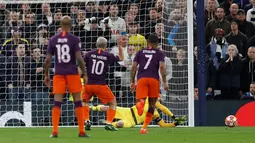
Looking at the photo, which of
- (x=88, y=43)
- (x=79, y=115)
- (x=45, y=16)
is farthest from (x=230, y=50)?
(x=79, y=115)

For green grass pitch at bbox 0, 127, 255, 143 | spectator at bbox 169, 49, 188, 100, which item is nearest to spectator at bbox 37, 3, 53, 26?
spectator at bbox 169, 49, 188, 100

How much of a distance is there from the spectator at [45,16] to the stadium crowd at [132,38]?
3 cm

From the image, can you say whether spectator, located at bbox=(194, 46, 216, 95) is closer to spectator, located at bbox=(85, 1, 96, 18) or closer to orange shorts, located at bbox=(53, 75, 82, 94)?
spectator, located at bbox=(85, 1, 96, 18)

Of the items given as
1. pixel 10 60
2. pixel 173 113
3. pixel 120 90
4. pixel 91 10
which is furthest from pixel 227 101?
pixel 10 60

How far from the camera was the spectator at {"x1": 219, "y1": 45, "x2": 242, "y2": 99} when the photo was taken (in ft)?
70.8

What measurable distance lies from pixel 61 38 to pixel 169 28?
680 cm

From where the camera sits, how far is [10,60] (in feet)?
73.4

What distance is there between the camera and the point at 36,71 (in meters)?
22.2

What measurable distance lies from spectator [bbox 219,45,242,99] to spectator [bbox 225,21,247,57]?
36 centimetres

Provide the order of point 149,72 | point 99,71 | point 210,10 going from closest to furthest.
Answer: point 149,72 < point 99,71 < point 210,10

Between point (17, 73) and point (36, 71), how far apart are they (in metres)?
0.60

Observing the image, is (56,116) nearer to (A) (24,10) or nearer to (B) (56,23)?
(B) (56,23)

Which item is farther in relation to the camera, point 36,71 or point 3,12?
point 3,12

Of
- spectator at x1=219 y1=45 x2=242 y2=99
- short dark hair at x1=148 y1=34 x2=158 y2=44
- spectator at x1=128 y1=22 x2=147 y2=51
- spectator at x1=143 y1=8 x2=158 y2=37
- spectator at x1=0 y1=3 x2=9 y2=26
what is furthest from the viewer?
spectator at x1=0 y1=3 x2=9 y2=26
